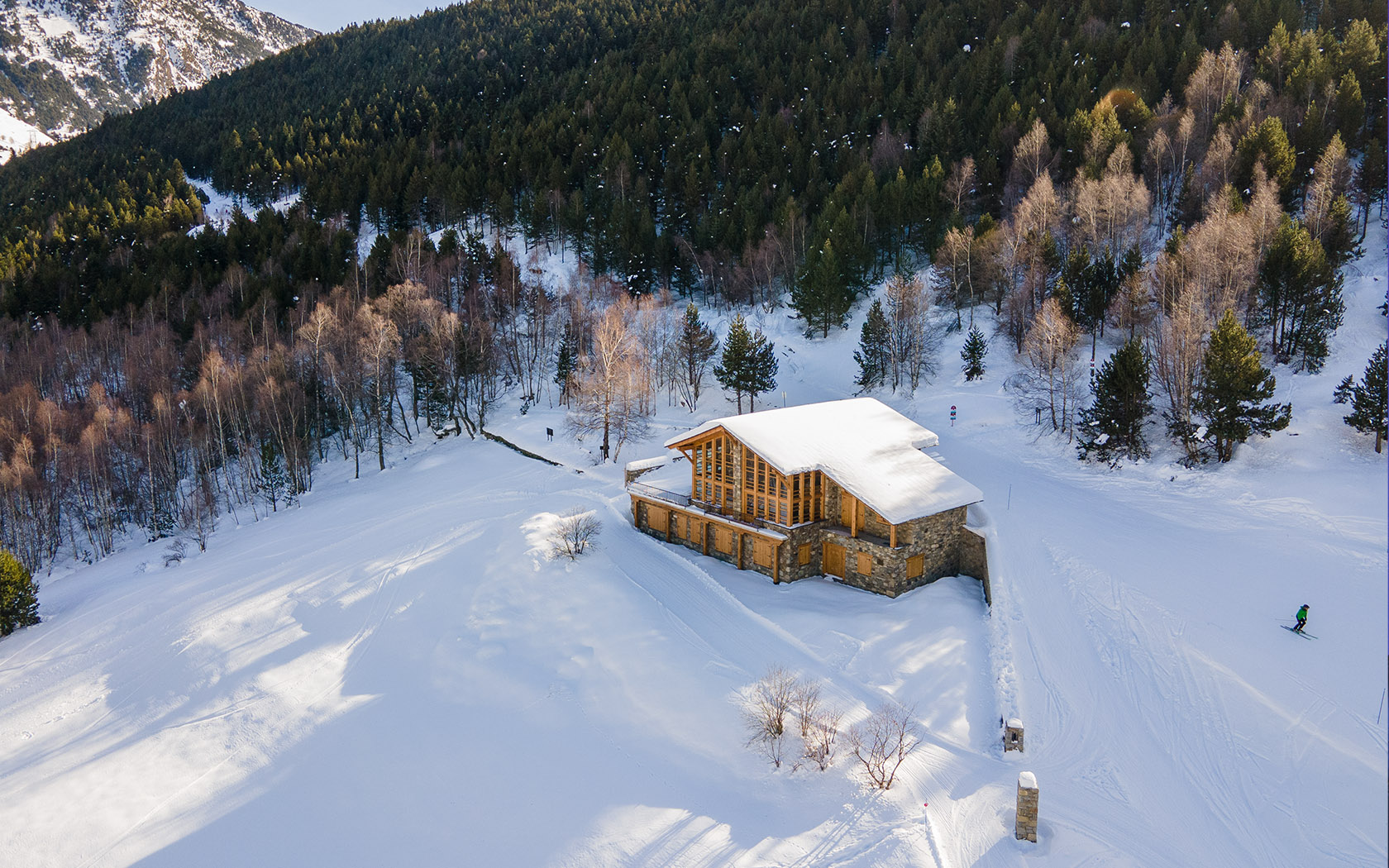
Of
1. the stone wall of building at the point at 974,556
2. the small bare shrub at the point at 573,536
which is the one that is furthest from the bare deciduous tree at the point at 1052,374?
the small bare shrub at the point at 573,536

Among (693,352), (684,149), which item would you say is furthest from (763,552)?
(684,149)

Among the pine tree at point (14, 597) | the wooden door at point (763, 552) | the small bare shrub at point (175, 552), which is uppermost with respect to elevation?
the wooden door at point (763, 552)

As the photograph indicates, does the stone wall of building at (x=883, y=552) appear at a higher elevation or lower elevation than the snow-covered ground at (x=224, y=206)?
lower

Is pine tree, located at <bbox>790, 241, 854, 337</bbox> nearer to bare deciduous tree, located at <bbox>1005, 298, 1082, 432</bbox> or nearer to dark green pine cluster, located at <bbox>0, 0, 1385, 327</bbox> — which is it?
dark green pine cluster, located at <bbox>0, 0, 1385, 327</bbox>

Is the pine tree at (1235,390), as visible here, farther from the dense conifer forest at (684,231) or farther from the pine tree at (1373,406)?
the pine tree at (1373,406)

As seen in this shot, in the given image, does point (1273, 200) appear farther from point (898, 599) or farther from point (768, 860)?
point (768, 860)
